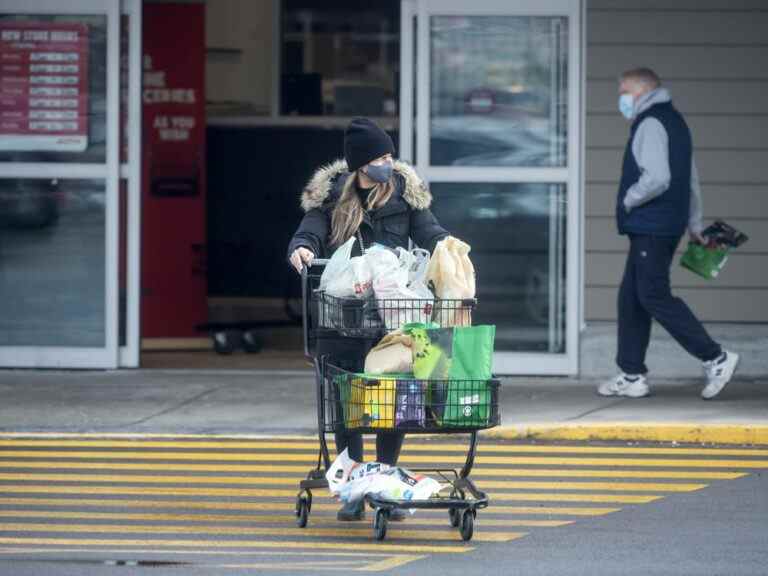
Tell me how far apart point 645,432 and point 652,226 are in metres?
1.68

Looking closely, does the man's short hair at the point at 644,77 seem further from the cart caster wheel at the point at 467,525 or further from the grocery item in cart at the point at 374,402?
the grocery item in cart at the point at 374,402

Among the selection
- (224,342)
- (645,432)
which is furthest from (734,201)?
(224,342)

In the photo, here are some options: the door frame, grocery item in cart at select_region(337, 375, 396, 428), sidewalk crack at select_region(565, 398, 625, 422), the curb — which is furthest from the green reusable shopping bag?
the door frame

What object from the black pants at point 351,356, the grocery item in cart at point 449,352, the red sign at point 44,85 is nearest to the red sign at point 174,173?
the red sign at point 44,85

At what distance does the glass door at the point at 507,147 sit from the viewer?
13.2 metres

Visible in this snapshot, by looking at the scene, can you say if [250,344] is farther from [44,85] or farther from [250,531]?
Result: [250,531]

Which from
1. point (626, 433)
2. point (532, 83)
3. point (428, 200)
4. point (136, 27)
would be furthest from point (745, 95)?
point (428, 200)

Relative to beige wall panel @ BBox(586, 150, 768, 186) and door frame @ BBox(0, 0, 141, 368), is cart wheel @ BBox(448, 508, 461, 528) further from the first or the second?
door frame @ BBox(0, 0, 141, 368)

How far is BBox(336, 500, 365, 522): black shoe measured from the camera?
8.49m

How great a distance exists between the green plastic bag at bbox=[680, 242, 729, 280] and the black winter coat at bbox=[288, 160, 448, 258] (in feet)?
13.8

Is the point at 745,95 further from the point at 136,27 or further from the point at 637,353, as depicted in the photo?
the point at 136,27

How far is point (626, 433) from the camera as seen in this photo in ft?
36.1

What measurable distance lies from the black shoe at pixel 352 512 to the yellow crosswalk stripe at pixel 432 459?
160cm

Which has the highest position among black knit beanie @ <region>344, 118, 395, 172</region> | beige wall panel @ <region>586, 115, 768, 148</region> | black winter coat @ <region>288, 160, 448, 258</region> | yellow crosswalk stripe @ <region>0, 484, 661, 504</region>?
beige wall panel @ <region>586, 115, 768, 148</region>
